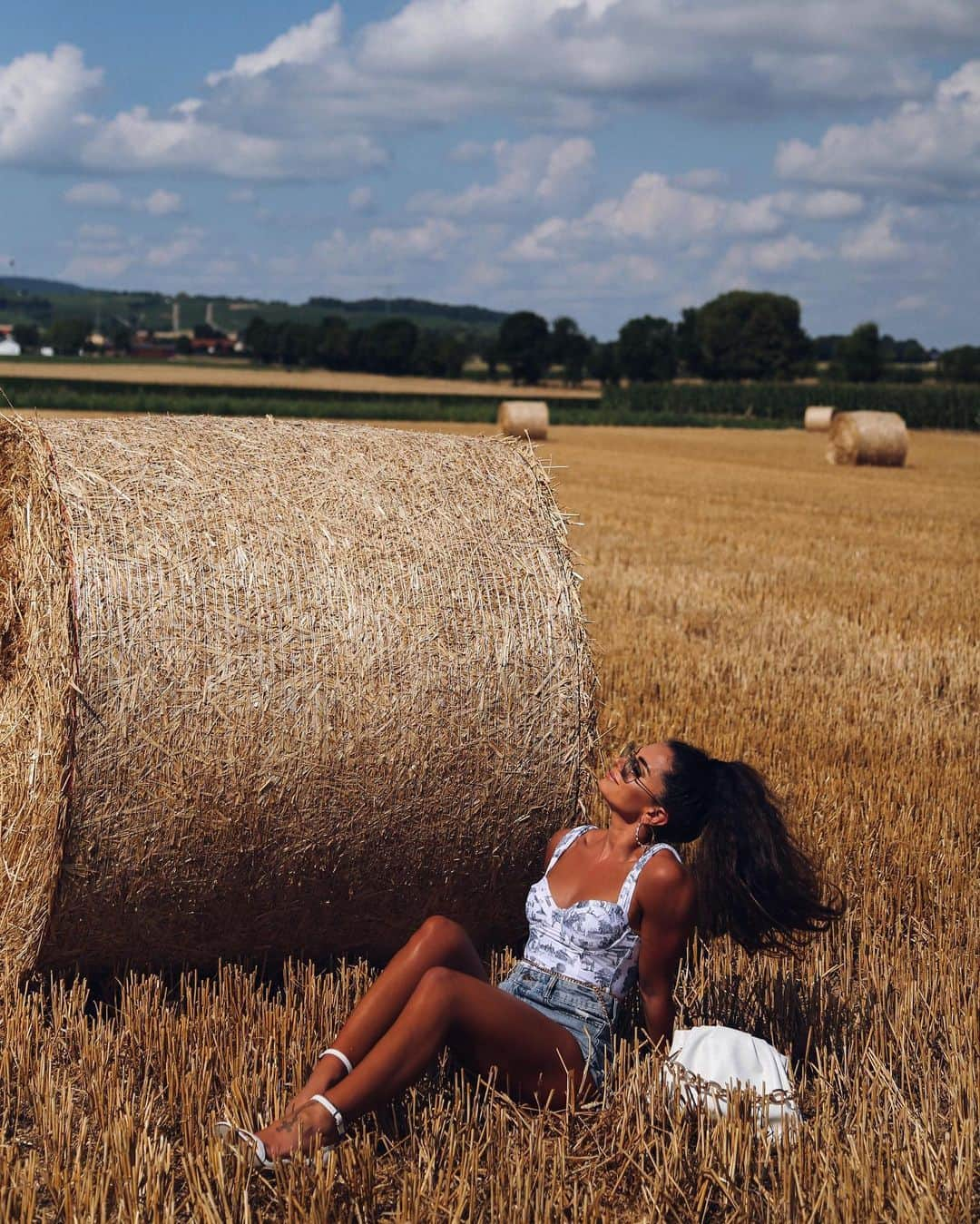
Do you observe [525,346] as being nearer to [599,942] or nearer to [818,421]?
[818,421]

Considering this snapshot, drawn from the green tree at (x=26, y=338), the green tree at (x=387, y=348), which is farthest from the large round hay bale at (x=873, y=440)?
the green tree at (x=26, y=338)

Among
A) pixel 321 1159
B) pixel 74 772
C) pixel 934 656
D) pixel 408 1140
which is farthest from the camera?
pixel 934 656

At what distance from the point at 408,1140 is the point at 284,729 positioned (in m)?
1.36

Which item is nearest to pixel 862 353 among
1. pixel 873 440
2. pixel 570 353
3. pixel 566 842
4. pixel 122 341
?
pixel 570 353

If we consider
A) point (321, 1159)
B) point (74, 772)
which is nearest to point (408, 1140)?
point (321, 1159)

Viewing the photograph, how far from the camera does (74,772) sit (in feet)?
14.0

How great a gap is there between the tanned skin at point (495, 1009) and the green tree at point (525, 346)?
92.6 metres

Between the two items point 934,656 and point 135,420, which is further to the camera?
point 934,656

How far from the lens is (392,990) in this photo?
3.69 m

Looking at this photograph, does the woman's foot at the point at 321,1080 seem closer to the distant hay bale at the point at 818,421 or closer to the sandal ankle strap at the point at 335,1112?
the sandal ankle strap at the point at 335,1112

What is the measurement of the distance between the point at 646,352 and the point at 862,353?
1361 centimetres

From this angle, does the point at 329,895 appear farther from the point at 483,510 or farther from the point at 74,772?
the point at 483,510

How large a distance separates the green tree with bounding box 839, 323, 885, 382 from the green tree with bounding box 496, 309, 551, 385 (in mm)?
20091

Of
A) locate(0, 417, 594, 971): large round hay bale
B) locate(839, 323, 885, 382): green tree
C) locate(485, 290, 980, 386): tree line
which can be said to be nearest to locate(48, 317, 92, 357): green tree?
locate(485, 290, 980, 386): tree line
